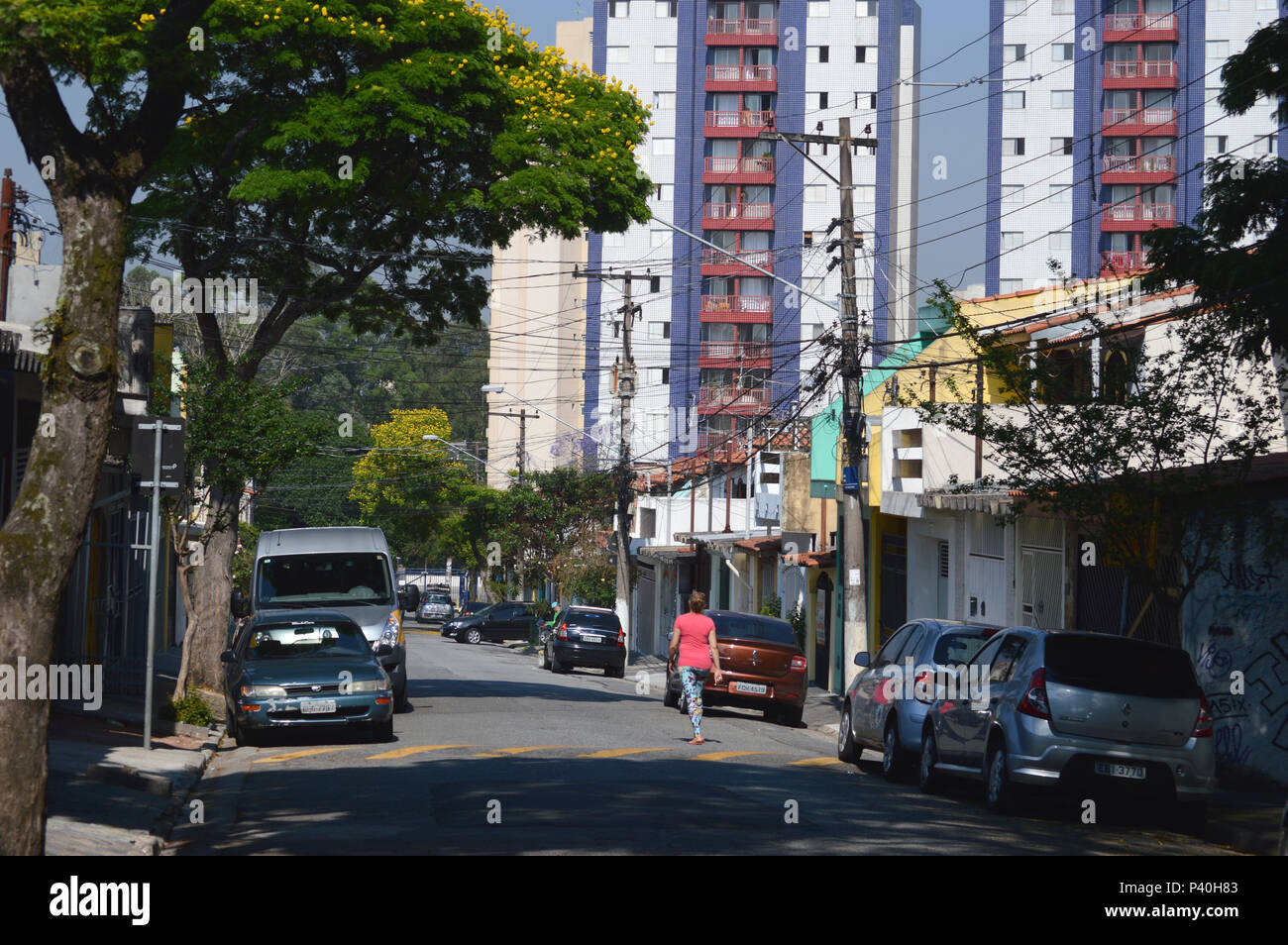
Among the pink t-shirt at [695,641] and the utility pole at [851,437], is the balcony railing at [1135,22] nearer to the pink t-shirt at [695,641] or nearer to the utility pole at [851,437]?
the utility pole at [851,437]

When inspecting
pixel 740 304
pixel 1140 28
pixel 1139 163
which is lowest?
pixel 740 304

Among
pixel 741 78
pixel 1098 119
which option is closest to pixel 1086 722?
pixel 1098 119

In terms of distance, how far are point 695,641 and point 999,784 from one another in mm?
6481

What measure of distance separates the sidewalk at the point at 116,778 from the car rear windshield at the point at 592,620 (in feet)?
66.9

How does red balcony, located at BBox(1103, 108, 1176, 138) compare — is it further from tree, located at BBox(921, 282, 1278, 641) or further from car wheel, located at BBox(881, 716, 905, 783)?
car wheel, located at BBox(881, 716, 905, 783)

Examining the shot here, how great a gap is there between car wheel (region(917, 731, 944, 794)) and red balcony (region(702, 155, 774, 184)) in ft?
193

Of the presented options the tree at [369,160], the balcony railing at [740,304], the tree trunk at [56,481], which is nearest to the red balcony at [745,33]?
the balcony railing at [740,304]

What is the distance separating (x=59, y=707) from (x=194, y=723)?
1.67 meters

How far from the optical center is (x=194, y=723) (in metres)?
19.4

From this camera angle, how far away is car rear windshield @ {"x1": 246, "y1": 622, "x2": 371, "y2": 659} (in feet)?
61.3

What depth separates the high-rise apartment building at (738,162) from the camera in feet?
237

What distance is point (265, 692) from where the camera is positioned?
57.9 feet

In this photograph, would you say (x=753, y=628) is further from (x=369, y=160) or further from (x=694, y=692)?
(x=369, y=160)
